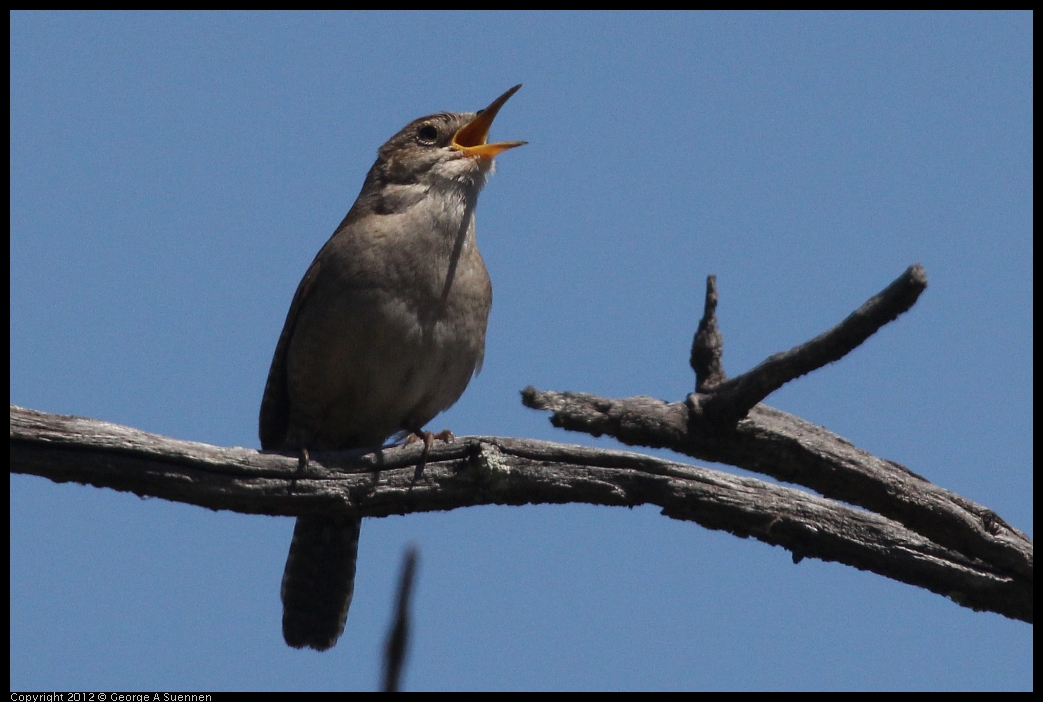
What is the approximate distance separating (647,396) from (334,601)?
252 cm

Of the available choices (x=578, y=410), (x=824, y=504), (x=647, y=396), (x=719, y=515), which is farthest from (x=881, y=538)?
(x=578, y=410)

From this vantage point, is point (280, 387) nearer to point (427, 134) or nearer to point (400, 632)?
point (427, 134)

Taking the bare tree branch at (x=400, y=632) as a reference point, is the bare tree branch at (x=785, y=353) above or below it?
above

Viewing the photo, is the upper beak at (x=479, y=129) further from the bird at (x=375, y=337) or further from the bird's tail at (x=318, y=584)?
the bird's tail at (x=318, y=584)

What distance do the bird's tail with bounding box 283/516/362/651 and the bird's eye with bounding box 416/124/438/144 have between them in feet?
7.62

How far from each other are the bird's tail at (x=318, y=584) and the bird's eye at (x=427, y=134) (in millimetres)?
2324

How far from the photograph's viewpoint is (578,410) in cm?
434

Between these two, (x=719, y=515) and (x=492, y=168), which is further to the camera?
(x=492, y=168)

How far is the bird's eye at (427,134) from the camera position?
21.8 feet

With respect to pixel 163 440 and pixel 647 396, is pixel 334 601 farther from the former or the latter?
pixel 647 396

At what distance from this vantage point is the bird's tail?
605 cm

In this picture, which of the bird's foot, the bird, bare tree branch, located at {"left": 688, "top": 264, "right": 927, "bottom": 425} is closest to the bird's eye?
the bird

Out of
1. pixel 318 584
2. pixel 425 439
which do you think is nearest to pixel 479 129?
pixel 425 439

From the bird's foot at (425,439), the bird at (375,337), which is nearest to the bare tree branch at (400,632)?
the bird's foot at (425,439)
